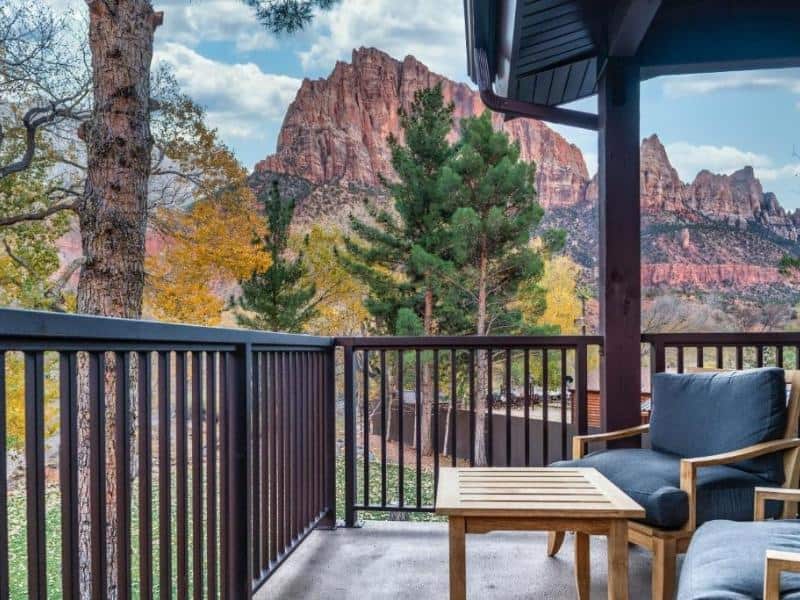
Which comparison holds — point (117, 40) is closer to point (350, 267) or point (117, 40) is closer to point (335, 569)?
point (335, 569)

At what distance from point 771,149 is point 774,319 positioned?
5133 millimetres

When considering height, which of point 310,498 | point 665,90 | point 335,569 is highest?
point 665,90

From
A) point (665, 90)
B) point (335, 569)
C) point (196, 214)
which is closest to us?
point (335, 569)

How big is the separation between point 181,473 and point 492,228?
40.3ft

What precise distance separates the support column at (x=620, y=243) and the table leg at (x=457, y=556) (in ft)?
5.69

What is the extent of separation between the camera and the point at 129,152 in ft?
21.7

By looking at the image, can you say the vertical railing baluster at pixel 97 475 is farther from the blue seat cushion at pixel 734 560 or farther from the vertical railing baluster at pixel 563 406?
the vertical railing baluster at pixel 563 406

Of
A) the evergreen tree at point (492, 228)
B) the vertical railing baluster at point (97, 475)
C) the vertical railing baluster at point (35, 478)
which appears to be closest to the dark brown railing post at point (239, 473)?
the vertical railing baluster at point (97, 475)

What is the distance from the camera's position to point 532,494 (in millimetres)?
2008

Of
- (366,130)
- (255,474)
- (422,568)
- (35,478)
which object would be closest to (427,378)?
(366,130)

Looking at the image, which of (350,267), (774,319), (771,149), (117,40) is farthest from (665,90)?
(117,40)

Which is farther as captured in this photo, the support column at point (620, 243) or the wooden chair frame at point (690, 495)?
the support column at point (620, 243)

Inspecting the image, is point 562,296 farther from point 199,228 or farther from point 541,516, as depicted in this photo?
point 541,516

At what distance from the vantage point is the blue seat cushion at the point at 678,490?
7.25 ft
